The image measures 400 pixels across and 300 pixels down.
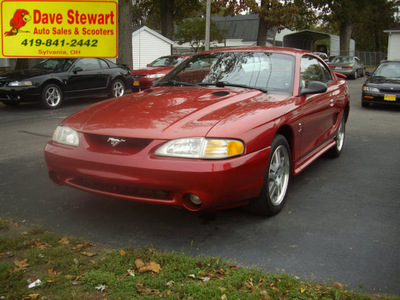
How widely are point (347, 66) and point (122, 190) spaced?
26.1 m

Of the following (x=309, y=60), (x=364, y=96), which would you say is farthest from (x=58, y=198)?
(x=364, y=96)

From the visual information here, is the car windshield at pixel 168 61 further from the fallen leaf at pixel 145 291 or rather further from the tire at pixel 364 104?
the fallen leaf at pixel 145 291

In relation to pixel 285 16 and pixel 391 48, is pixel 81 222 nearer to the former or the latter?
pixel 285 16

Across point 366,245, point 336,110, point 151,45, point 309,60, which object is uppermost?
point 151,45

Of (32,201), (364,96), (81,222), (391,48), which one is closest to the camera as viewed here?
(81,222)

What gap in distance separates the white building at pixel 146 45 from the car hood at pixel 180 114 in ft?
95.1

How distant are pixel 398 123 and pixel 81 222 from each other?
8.48 meters

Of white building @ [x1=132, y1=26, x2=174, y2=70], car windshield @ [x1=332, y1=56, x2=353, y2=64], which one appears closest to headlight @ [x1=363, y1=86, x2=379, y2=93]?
car windshield @ [x1=332, y1=56, x2=353, y2=64]

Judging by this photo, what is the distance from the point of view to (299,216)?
14.0 feet

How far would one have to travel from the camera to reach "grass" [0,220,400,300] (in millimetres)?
2758

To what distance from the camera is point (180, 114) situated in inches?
151

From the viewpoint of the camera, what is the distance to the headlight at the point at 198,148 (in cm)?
345

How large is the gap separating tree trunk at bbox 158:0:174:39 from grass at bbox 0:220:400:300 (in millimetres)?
29790

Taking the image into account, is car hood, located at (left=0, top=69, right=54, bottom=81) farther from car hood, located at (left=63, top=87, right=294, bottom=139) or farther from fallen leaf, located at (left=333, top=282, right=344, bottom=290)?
fallen leaf, located at (left=333, top=282, right=344, bottom=290)
